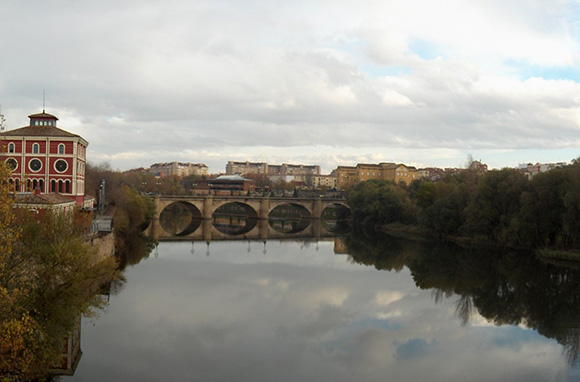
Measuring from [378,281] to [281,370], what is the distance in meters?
14.5

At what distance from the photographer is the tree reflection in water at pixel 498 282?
20.7m

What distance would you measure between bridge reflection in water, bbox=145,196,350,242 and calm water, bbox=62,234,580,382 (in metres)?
17.6

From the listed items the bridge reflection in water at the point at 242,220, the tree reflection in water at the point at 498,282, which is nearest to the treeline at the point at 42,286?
the tree reflection in water at the point at 498,282

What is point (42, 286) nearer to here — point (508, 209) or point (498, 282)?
point (498, 282)

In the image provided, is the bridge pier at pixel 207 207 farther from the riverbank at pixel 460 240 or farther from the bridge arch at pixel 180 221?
the riverbank at pixel 460 240

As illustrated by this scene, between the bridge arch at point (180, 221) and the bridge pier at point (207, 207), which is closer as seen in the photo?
the bridge arch at point (180, 221)

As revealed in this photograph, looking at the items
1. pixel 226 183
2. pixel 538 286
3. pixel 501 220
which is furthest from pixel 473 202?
pixel 226 183

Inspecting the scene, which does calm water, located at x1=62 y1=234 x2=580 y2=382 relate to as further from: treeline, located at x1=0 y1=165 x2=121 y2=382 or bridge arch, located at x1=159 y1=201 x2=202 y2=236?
bridge arch, located at x1=159 y1=201 x2=202 y2=236

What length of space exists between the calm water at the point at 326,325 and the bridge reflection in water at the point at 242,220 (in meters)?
17.6

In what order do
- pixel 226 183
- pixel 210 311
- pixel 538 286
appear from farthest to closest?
1. pixel 226 183
2. pixel 538 286
3. pixel 210 311

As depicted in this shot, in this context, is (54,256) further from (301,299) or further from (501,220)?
(501,220)

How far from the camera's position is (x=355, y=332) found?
1855 centimetres

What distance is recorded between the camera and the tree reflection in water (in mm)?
20734

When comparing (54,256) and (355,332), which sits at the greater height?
(54,256)
